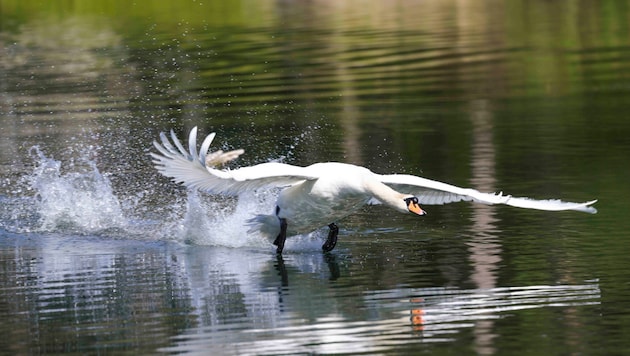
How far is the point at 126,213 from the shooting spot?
15586mm

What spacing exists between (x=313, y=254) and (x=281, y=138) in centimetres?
750

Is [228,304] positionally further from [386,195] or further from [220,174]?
[386,195]

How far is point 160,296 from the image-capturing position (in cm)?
1143

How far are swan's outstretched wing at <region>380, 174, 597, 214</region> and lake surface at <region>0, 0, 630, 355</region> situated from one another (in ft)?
1.55

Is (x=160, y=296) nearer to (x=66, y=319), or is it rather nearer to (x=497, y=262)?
(x=66, y=319)

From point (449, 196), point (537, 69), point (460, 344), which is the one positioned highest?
point (537, 69)

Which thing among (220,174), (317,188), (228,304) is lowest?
(228,304)

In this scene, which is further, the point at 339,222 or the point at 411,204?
the point at 339,222

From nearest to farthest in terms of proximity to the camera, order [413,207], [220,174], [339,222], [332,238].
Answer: [413,207], [220,174], [332,238], [339,222]

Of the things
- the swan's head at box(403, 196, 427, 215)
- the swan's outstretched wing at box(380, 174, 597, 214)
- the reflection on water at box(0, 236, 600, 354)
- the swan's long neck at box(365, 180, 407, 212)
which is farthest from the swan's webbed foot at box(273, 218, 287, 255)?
the swan's head at box(403, 196, 427, 215)

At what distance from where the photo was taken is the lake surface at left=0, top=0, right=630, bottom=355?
1015cm

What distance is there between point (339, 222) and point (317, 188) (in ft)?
7.04

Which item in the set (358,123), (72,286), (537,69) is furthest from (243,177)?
(537,69)

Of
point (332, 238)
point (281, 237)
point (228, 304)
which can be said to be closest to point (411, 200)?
point (332, 238)
